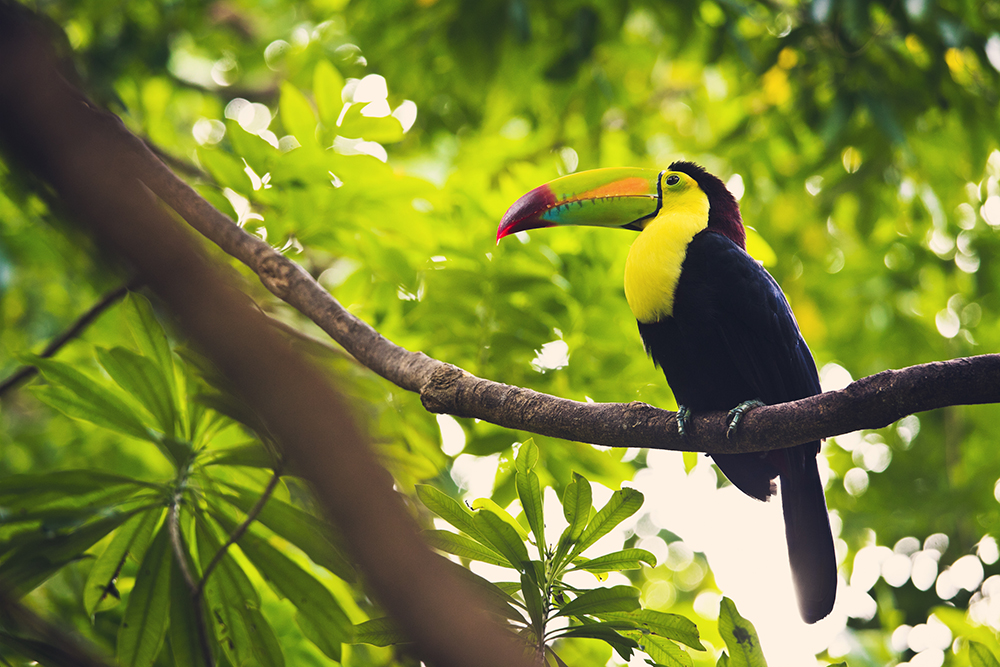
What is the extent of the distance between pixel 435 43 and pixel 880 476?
480cm

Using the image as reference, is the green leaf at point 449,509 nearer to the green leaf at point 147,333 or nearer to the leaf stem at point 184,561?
the leaf stem at point 184,561

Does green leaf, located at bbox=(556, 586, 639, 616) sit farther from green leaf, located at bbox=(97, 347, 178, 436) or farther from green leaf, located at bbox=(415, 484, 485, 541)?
green leaf, located at bbox=(97, 347, 178, 436)

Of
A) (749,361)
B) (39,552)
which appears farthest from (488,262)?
(39,552)

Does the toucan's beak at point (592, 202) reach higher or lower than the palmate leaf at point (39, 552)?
higher

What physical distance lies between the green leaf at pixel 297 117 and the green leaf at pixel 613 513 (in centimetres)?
211

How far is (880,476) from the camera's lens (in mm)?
5801

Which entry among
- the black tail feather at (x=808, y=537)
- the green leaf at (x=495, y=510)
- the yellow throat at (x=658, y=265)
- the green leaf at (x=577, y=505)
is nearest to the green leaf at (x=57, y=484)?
the green leaf at (x=495, y=510)

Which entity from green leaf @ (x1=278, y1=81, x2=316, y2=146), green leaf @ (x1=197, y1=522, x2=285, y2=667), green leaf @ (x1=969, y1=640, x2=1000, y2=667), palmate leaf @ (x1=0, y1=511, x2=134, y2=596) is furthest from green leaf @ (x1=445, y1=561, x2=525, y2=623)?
green leaf @ (x1=278, y1=81, x2=316, y2=146)

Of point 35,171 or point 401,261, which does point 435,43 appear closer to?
point 401,261

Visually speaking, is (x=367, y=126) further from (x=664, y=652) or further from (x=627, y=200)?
(x=664, y=652)

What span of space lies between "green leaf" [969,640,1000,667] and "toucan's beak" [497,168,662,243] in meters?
1.98

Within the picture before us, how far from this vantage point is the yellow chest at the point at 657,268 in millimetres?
Result: 2756

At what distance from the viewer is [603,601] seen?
7.04 feet

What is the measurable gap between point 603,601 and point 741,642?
15.9 inches
